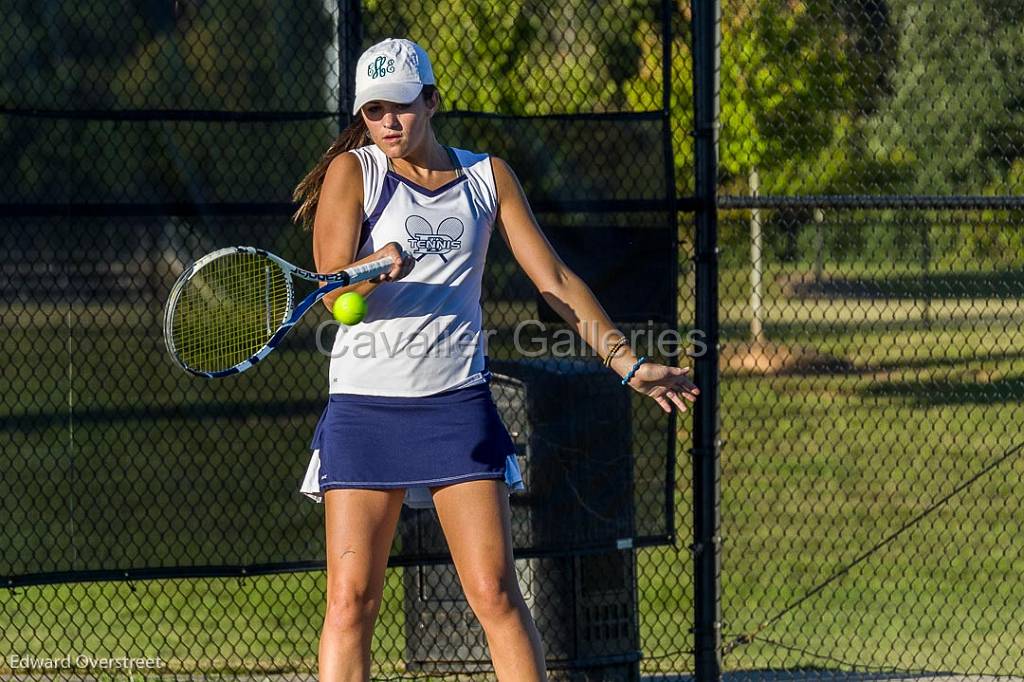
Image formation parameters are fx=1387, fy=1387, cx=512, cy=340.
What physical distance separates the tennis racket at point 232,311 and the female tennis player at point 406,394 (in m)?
0.18

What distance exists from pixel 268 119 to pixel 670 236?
4.53ft

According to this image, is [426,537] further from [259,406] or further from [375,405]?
[375,405]

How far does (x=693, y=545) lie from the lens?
469 cm

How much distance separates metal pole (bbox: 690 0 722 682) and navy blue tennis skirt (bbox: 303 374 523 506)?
56.7 inches

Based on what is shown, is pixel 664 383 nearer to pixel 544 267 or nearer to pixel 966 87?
pixel 544 267

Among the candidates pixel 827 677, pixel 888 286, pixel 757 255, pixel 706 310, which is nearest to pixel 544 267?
pixel 706 310

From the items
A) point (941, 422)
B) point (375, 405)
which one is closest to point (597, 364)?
point (375, 405)

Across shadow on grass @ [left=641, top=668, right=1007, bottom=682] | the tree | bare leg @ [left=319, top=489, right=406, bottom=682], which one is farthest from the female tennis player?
the tree

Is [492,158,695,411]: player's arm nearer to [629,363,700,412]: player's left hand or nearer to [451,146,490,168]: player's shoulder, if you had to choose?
[451,146,490,168]: player's shoulder

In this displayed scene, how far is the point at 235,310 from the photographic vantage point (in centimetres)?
354

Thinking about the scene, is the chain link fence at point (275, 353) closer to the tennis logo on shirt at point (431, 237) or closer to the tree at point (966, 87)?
the tennis logo on shirt at point (431, 237)

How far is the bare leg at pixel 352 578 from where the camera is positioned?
329 centimetres

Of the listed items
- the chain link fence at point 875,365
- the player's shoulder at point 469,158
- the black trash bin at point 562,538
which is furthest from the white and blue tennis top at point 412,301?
the chain link fence at point 875,365

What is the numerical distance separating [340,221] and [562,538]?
1736 mm
